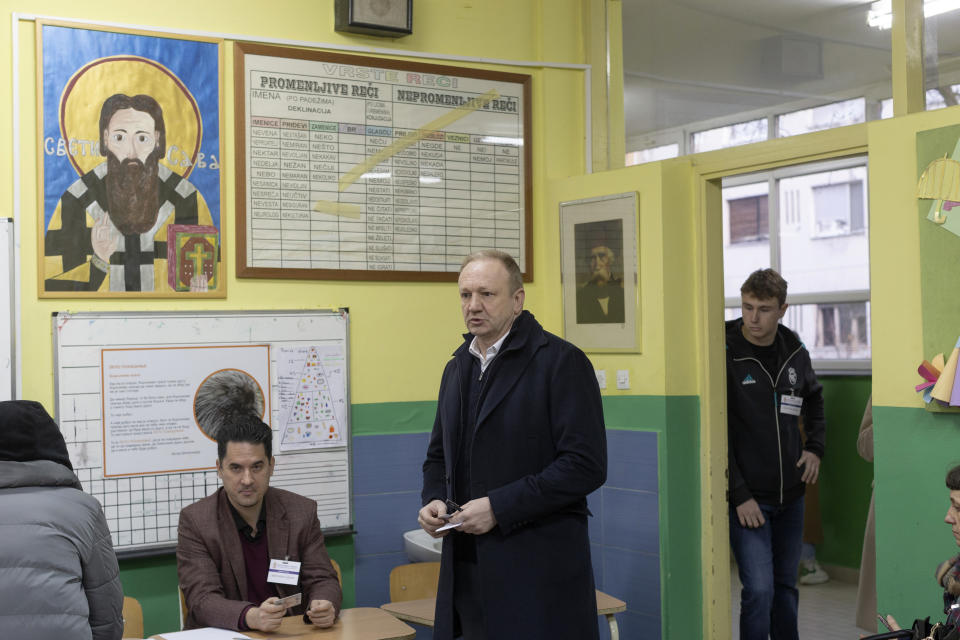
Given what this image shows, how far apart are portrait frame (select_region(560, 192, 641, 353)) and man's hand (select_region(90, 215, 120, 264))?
1928mm

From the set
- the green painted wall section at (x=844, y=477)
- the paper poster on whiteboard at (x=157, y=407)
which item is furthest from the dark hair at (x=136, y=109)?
the green painted wall section at (x=844, y=477)

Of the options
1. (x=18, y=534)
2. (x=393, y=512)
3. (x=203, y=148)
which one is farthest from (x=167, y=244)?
(x=18, y=534)

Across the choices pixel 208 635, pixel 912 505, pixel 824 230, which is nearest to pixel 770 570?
pixel 912 505

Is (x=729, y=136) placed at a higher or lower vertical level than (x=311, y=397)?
higher

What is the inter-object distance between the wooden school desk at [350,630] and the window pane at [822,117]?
239 cm

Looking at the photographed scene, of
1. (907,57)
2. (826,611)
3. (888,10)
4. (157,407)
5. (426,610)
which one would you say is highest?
(888,10)

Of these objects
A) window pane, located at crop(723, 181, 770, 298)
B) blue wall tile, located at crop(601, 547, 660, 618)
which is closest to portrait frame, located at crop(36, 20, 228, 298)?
blue wall tile, located at crop(601, 547, 660, 618)

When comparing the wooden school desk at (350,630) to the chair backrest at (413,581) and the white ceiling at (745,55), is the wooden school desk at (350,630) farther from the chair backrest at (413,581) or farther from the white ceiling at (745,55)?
the white ceiling at (745,55)

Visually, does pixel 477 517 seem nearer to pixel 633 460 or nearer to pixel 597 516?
pixel 633 460

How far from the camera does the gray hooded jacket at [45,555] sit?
2066 mm

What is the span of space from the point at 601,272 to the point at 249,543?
1.93 metres

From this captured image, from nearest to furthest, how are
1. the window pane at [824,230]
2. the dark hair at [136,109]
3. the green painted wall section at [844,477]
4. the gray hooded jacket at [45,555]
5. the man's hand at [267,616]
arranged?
1. the gray hooded jacket at [45,555]
2. the man's hand at [267,616]
3. the dark hair at [136,109]
4. the green painted wall section at [844,477]
5. the window pane at [824,230]

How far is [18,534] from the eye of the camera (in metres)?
2.07

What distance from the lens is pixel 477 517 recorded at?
2.33 meters
